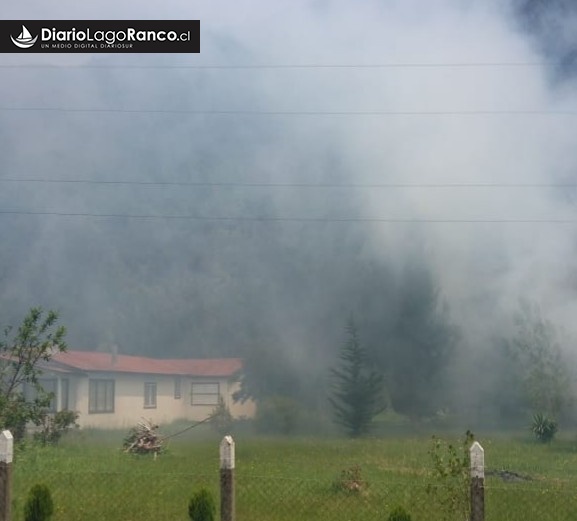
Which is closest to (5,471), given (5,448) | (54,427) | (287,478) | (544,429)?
Result: (5,448)

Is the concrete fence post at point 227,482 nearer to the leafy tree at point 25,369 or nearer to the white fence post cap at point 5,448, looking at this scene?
the white fence post cap at point 5,448

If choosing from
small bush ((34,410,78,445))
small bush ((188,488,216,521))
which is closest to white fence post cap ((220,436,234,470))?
small bush ((188,488,216,521))

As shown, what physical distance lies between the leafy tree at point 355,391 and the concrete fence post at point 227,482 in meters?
18.2

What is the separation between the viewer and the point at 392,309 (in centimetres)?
3097

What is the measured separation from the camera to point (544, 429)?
24.2 m

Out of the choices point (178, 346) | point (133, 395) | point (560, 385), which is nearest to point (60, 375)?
point (133, 395)

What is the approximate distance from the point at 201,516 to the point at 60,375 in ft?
47.0

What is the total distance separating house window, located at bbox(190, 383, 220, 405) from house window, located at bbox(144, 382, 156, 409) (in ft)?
3.24

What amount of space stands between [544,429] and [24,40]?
18460 millimetres

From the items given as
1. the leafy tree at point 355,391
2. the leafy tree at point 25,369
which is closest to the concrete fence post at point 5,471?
the leafy tree at point 25,369

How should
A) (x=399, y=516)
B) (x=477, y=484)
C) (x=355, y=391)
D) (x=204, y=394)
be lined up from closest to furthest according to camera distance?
(x=477, y=484) → (x=399, y=516) → (x=204, y=394) → (x=355, y=391)

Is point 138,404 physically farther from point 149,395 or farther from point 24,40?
point 24,40

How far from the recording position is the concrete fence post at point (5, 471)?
7.93 metres

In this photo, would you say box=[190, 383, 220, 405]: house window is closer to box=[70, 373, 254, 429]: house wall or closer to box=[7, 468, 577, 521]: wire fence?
box=[70, 373, 254, 429]: house wall
